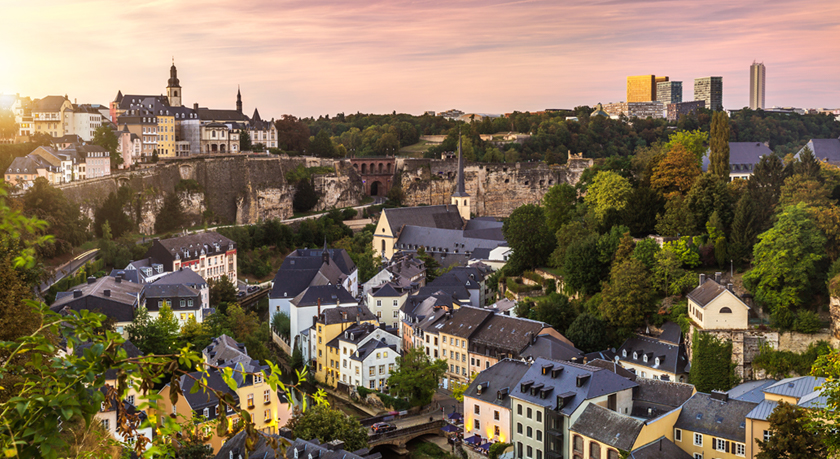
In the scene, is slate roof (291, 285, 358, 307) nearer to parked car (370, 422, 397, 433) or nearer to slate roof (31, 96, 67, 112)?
parked car (370, 422, 397, 433)

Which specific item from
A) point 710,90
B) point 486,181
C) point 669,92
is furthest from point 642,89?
point 486,181

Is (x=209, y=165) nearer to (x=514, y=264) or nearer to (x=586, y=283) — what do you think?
(x=514, y=264)

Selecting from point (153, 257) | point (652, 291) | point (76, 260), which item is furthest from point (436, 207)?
point (652, 291)

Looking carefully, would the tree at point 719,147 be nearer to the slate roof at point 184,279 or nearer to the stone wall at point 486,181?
the slate roof at point 184,279

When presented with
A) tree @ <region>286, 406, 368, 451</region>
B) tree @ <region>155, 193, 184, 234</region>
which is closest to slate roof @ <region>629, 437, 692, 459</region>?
tree @ <region>286, 406, 368, 451</region>

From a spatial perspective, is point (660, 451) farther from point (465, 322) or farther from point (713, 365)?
point (465, 322)

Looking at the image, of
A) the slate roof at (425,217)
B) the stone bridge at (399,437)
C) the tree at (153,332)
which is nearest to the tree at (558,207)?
the slate roof at (425,217)
